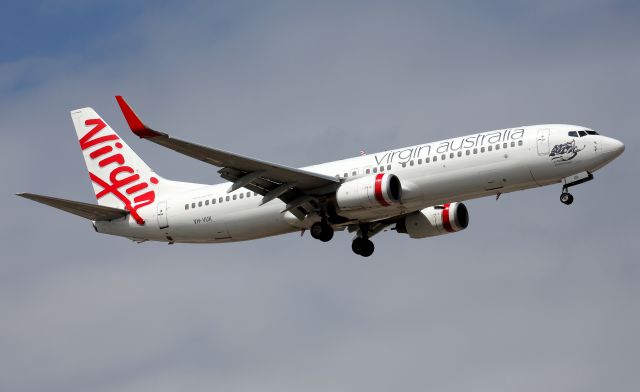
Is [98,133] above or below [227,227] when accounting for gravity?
above

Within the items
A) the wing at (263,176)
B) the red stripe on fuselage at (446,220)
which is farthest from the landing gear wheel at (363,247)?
the wing at (263,176)

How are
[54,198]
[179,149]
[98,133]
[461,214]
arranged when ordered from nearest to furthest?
[179,149] < [54,198] < [461,214] < [98,133]

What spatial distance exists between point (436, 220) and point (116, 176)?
50.3ft

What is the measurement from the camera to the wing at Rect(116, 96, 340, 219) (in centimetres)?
4981

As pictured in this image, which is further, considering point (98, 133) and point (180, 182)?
point (98, 133)

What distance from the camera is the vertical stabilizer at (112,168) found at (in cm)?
6141

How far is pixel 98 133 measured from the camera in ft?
212

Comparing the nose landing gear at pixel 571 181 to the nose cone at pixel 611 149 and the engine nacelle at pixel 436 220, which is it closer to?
the nose cone at pixel 611 149

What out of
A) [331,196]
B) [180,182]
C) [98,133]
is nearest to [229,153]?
[331,196]

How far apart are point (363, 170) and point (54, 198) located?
41.3ft

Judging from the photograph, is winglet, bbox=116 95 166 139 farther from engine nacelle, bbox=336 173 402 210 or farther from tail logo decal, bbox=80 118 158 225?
tail logo decal, bbox=80 118 158 225

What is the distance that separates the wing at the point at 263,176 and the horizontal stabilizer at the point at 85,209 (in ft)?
21.6

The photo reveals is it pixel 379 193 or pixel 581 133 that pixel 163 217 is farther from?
pixel 581 133

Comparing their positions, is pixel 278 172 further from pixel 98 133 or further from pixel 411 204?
pixel 98 133
